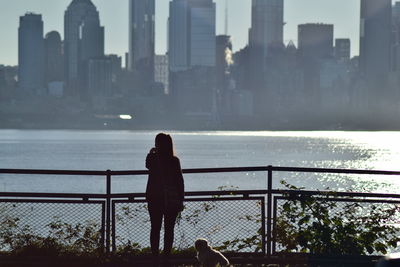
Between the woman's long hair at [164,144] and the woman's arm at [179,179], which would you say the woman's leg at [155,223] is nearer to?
the woman's arm at [179,179]

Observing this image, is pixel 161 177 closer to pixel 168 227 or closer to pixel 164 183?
pixel 164 183

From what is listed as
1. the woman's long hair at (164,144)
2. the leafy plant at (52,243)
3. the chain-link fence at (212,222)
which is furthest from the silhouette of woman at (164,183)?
the leafy plant at (52,243)

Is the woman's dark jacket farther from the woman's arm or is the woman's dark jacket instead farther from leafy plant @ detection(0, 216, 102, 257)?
leafy plant @ detection(0, 216, 102, 257)

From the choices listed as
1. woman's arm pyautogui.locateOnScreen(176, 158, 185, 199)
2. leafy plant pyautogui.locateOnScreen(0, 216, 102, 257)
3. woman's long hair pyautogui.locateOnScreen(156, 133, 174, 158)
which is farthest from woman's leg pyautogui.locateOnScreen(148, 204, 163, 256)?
leafy plant pyautogui.locateOnScreen(0, 216, 102, 257)

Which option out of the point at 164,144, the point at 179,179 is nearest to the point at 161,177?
the point at 179,179

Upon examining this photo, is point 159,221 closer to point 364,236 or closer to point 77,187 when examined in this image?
point 364,236

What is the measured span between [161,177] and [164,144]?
0.47 meters

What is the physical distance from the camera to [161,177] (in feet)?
38.8

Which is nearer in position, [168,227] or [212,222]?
[168,227]

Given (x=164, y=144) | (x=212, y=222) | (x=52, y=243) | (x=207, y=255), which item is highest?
(x=164, y=144)

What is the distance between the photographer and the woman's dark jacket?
1177cm

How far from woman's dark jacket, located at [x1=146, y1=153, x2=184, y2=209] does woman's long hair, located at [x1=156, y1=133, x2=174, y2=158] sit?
8cm

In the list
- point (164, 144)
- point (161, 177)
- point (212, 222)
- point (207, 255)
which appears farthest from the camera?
point (212, 222)

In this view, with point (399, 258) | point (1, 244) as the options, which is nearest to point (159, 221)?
point (1, 244)
